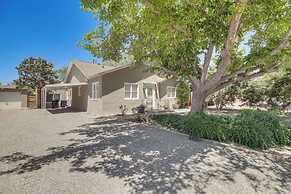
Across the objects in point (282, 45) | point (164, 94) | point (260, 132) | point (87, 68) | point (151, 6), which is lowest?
point (260, 132)

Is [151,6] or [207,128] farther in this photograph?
[207,128]

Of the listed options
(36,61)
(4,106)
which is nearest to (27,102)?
(4,106)

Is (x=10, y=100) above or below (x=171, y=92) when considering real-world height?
below

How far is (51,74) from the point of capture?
2856 cm

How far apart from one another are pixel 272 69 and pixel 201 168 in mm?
7318

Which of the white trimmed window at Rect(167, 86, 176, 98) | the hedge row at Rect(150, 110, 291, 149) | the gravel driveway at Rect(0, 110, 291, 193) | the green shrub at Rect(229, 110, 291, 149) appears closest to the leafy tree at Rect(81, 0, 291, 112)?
the hedge row at Rect(150, 110, 291, 149)

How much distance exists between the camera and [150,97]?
16.6 m

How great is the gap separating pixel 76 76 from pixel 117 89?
7.56 m

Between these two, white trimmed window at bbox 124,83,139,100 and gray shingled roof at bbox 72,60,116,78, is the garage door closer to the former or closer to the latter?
gray shingled roof at bbox 72,60,116,78

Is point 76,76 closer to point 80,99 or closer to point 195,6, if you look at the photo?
point 80,99

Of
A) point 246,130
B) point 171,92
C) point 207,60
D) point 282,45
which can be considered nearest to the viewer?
point 246,130

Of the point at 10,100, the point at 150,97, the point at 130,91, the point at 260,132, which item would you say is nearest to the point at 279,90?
the point at 260,132

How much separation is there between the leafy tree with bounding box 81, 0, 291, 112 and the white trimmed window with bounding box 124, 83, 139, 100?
4.62 meters

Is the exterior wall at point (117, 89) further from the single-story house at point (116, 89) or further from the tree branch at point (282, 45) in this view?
the tree branch at point (282, 45)
